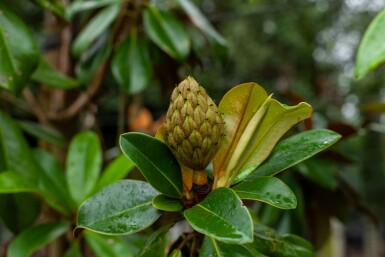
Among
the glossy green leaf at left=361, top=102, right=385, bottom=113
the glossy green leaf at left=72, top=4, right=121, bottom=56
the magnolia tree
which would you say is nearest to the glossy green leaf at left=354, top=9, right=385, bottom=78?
the magnolia tree

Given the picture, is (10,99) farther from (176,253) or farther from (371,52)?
(371,52)

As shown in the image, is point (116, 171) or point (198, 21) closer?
point (116, 171)

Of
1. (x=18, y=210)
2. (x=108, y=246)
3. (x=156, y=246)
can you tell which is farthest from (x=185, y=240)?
(x=18, y=210)

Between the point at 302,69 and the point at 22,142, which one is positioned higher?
the point at 302,69

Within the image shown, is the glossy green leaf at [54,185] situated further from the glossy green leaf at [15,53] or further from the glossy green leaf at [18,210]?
the glossy green leaf at [15,53]

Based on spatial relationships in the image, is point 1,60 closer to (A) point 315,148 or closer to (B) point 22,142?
(B) point 22,142

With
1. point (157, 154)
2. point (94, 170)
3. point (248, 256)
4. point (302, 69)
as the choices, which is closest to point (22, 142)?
point (94, 170)
